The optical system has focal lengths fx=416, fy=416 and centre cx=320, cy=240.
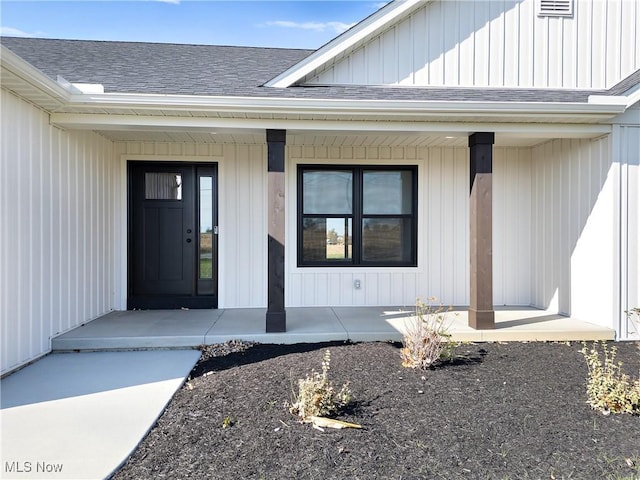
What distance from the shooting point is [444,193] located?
269 inches

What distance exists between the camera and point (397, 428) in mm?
2896

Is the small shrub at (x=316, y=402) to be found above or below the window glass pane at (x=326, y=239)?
below

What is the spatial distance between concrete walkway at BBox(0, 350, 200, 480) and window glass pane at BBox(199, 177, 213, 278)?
2059mm

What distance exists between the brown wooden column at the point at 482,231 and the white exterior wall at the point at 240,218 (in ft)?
10.4

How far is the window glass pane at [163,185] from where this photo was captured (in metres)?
6.57

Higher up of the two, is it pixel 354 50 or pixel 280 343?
pixel 354 50

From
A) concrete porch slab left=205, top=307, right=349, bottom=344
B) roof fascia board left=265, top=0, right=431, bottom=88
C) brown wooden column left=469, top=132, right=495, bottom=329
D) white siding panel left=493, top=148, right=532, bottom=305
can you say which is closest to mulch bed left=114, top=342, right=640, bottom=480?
concrete porch slab left=205, top=307, right=349, bottom=344

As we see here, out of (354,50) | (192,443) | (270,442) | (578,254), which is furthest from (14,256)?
(578,254)

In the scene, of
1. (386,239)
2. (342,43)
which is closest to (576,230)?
(386,239)

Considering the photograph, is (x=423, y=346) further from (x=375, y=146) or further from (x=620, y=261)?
(x=375, y=146)

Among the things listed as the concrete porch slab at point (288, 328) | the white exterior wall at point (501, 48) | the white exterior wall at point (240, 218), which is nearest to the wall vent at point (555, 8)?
the white exterior wall at point (501, 48)

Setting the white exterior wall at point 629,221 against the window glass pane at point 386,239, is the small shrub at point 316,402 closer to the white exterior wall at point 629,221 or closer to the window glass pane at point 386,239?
the window glass pane at point 386,239

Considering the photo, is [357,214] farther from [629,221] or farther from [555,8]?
[555,8]

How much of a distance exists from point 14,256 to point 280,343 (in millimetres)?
2820
